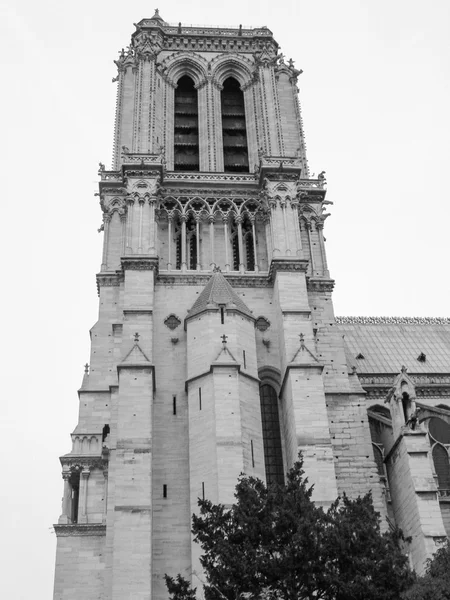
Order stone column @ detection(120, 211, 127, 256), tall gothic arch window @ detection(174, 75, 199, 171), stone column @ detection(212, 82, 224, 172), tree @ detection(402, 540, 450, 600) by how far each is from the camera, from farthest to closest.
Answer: tall gothic arch window @ detection(174, 75, 199, 171) → stone column @ detection(212, 82, 224, 172) → stone column @ detection(120, 211, 127, 256) → tree @ detection(402, 540, 450, 600)

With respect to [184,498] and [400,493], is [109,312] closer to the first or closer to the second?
[184,498]

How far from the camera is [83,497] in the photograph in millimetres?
38344

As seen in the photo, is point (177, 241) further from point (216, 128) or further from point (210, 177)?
point (216, 128)

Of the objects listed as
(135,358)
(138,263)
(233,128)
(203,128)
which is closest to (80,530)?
(135,358)

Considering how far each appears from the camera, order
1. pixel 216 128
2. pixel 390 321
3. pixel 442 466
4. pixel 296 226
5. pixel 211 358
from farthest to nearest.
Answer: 1. pixel 390 321
2. pixel 216 128
3. pixel 442 466
4. pixel 296 226
5. pixel 211 358

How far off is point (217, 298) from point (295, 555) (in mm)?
18180

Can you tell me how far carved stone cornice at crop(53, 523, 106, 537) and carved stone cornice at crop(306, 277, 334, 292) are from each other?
658 inches

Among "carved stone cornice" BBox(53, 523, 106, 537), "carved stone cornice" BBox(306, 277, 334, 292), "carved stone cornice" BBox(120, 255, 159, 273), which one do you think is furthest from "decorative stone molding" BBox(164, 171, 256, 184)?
"carved stone cornice" BBox(53, 523, 106, 537)

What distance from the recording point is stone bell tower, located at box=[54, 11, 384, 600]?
36000 mm

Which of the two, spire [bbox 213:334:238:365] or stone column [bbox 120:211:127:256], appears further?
stone column [bbox 120:211:127:256]

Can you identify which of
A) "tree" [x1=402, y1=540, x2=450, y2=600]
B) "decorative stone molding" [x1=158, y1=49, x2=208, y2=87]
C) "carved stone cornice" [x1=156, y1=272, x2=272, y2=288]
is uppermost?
"decorative stone molding" [x1=158, y1=49, x2=208, y2=87]

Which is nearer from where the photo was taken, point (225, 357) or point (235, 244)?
point (225, 357)

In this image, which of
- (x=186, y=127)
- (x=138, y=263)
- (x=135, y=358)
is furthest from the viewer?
(x=186, y=127)

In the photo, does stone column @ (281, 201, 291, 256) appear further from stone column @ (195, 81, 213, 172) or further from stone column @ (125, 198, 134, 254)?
stone column @ (125, 198, 134, 254)
